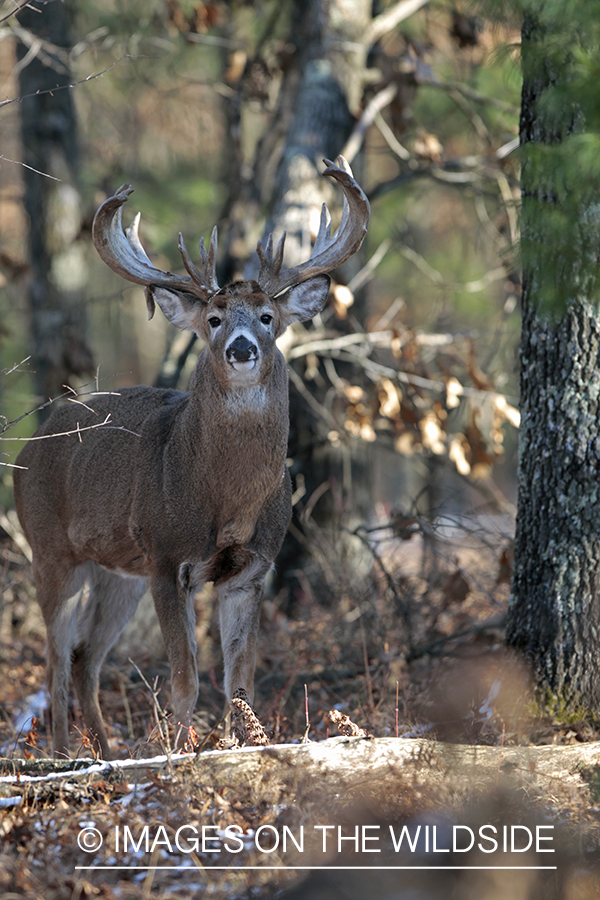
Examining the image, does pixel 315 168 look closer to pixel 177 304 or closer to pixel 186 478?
pixel 177 304

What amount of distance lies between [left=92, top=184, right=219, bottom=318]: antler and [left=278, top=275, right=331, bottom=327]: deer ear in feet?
1.44

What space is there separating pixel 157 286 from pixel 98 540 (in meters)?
1.59

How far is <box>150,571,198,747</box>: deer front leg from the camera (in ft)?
17.2

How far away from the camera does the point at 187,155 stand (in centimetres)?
1983

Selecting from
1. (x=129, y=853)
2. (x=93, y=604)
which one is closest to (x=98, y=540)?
(x=93, y=604)

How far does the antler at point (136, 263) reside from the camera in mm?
5520

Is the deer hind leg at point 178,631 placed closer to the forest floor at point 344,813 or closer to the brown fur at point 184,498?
the brown fur at point 184,498

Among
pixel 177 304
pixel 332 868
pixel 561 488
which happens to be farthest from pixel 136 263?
pixel 332 868

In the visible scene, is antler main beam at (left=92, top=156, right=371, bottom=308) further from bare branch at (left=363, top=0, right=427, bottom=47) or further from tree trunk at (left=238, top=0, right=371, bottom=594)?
bare branch at (left=363, top=0, right=427, bottom=47)

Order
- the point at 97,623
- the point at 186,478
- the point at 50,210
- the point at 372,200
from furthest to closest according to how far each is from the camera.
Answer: the point at 372,200 < the point at 50,210 < the point at 97,623 < the point at 186,478

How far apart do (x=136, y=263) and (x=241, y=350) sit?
112 centimetres

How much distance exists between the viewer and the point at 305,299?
5738 mm

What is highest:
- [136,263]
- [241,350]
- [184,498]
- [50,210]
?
[50,210]

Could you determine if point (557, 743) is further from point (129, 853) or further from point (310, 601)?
point (310, 601)
